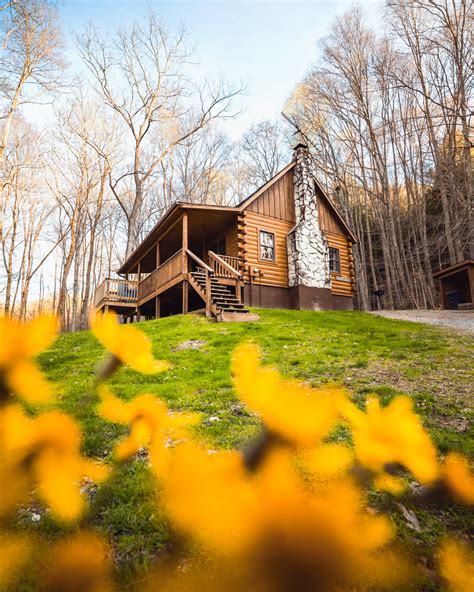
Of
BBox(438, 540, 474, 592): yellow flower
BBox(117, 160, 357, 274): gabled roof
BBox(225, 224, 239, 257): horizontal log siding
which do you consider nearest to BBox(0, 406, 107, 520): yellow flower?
BBox(438, 540, 474, 592): yellow flower

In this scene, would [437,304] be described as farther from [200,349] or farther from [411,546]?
[411,546]

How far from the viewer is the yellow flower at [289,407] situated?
1.89 feet

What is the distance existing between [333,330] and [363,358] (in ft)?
10.7

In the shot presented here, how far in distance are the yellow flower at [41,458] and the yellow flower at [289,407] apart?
0.33 metres

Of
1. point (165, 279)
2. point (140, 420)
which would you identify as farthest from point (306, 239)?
point (140, 420)

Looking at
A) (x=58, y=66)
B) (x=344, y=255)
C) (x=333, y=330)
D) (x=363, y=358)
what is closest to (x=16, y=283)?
(x=58, y=66)

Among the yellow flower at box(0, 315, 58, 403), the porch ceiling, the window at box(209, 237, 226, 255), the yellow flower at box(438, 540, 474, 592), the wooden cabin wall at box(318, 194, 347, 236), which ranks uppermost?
the wooden cabin wall at box(318, 194, 347, 236)

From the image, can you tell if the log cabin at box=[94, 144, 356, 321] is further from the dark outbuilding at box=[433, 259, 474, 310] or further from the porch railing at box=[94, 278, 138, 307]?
the dark outbuilding at box=[433, 259, 474, 310]

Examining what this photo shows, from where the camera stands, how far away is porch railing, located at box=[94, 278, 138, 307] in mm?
17906

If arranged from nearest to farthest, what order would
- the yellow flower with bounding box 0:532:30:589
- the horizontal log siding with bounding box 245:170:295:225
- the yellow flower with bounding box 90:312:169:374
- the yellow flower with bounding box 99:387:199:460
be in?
the yellow flower with bounding box 90:312:169:374 < the yellow flower with bounding box 99:387:199:460 < the yellow flower with bounding box 0:532:30:589 < the horizontal log siding with bounding box 245:170:295:225

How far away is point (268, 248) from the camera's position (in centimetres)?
1484

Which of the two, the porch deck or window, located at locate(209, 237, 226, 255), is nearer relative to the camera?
the porch deck

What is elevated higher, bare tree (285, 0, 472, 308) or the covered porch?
bare tree (285, 0, 472, 308)

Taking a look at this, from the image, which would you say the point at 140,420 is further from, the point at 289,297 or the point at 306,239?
the point at 306,239
